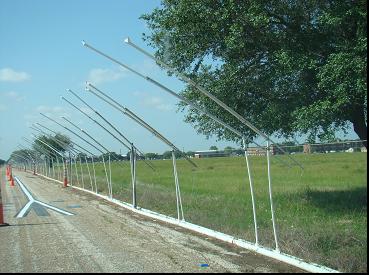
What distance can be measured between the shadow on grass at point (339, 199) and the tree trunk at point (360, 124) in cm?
153

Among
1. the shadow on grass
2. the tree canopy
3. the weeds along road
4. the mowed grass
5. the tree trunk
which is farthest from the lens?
the shadow on grass

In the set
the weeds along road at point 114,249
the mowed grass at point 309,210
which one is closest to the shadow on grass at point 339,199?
the mowed grass at point 309,210

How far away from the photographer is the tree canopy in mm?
11500

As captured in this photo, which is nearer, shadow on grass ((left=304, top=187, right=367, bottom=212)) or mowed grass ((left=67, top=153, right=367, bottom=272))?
mowed grass ((left=67, top=153, right=367, bottom=272))

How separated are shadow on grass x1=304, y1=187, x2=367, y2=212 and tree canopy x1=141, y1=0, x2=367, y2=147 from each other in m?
1.57

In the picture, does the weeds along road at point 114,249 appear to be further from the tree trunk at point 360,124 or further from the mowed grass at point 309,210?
the tree trunk at point 360,124

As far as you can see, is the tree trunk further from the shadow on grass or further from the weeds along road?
the weeds along road

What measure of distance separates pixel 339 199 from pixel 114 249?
6.64 m

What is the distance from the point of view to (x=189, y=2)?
13250 mm

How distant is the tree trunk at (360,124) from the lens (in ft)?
43.5

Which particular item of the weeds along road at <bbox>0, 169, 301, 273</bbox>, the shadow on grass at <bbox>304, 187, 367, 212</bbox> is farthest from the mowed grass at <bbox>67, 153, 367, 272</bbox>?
the weeds along road at <bbox>0, 169, 301, 273</bbox>

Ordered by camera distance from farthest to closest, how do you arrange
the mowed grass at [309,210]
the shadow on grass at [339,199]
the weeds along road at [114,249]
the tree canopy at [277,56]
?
1. the shadow on grass at [339,199]
2. the tree canopy at [277,56]
3. the mowed grass at [309,210]
4. the weeds along road at [114,249]

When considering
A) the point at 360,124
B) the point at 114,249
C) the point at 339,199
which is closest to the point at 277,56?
the point at 360,124

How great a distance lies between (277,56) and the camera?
42.1 feet
